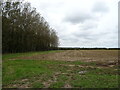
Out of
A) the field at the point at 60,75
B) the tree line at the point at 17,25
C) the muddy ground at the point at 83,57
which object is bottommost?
the muddy ground at the point at 83,57

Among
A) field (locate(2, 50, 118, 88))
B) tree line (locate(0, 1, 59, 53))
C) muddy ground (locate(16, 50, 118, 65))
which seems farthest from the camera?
tree line (locate(0, 1, 59, 53))

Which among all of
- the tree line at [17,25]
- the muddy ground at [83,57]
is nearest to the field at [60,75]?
the muddy ground at [83,57]

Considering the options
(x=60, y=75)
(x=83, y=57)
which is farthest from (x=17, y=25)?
(x=60, y=75)

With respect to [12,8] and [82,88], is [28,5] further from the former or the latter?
[82,88]

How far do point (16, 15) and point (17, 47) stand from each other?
377 inches

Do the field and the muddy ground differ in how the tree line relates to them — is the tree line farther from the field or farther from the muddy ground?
the field

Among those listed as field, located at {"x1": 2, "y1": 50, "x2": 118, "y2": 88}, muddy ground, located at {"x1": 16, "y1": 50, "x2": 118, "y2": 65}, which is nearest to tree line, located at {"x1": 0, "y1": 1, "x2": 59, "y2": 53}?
muddy ground, located at {"x1": 16, "y1": 50, "x2": 118, "y2": 65}

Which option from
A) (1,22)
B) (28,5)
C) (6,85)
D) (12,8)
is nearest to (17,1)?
(12,8)

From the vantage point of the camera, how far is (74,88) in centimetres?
535

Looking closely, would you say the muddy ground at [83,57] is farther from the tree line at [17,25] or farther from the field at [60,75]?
the tree line at [17,25]

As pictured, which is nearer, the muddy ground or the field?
the field

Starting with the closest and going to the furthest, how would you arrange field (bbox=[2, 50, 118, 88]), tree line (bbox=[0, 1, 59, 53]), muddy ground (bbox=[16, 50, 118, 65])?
field (bbox=[2, 50, 118, 88]) → muddy ground (bbox=[16, 50, 118, 65]) → tree line (bbox=[0, 1, 59, 53])

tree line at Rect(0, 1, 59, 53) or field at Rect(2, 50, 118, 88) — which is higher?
tree line at Rect(0, 1, 59, 53)

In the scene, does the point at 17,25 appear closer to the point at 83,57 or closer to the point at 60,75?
the point at 83,57
